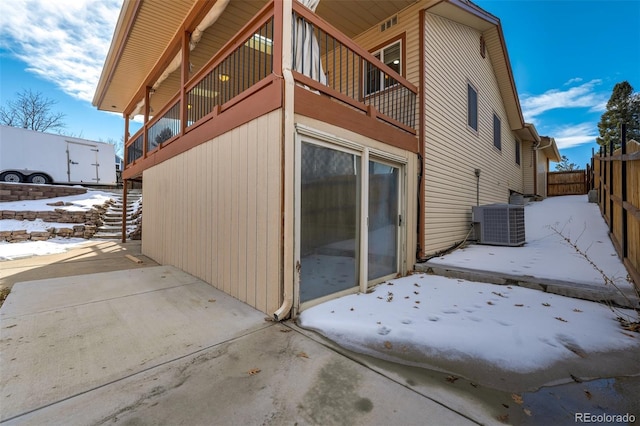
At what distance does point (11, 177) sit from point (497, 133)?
61.9ft

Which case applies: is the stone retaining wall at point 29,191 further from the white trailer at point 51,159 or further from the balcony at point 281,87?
the balcony at point 281,87

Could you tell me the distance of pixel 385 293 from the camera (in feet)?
11.6

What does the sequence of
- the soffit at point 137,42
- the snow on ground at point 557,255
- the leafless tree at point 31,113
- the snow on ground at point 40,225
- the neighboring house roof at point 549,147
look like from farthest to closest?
the leafless tree at point 31,113, the neighboring house roof at point 549,147, the snow on ground at point 40,225, the soffit at point 137,42, the snow on ground at point 557,255

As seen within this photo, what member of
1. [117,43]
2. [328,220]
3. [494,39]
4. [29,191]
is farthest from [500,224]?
[29,191]

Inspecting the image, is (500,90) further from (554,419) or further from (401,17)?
(554,419)

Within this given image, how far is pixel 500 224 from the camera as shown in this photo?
231 inches

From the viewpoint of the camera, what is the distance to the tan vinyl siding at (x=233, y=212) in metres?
2.77

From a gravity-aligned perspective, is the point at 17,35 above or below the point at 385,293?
above

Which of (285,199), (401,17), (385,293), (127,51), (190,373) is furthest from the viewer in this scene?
(127,51)

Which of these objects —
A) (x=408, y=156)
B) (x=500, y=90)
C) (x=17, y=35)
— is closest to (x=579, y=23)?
(x=500, y=90)

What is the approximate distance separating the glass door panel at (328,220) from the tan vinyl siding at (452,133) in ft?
7.06

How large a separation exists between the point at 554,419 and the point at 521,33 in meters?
19.1

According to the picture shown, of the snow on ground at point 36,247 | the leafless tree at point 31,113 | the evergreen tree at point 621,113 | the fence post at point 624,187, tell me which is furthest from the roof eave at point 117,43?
the evergreen tree at point 621,113

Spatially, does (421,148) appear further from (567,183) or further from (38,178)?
(38,178)
